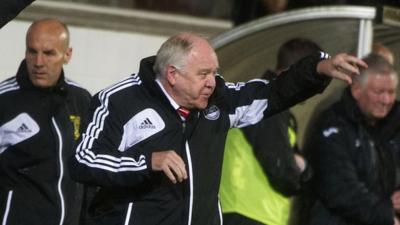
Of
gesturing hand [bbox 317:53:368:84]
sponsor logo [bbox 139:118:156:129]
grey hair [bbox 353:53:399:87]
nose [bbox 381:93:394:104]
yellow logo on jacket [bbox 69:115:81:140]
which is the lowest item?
nose [bbox 381:93:394:104]

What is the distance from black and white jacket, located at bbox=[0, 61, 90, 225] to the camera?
6.71 meters

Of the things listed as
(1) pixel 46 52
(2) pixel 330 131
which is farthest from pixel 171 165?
(2) pixel 330 131

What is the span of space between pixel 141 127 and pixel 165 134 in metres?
0.11

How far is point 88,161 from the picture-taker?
5.62 meters

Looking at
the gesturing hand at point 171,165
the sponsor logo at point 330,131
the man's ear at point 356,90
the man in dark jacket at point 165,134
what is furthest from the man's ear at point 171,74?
the man's ear at point 356,90

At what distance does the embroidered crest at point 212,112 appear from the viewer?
583 centimetres

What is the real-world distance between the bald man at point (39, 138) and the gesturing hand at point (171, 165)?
1.47m

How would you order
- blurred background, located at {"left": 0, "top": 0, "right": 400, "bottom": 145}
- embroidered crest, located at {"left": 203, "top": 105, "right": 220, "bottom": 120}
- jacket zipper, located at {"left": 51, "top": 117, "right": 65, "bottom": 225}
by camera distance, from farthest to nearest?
1. blurred background, located at {"left": 0, "top": 0, "right": 400, "bottom": 145}
2. jacket zipper, located at {"left": 51, "top": 117, "right": 65, "bottom": 225}
3. embroidered crest, located at {"left": 203, "top": 105, "right": 220, "bottom": 120}

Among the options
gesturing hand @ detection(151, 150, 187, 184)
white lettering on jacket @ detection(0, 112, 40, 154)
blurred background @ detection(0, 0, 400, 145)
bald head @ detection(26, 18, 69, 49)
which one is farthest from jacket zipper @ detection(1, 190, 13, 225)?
blurred background @ detection(0, 0, 400, 145)

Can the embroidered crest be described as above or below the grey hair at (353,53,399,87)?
above

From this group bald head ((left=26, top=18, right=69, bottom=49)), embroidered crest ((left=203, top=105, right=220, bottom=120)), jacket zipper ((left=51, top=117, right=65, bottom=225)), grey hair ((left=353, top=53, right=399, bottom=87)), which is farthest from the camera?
grey hair ((left=353, top=53, right=399, bottom=87))

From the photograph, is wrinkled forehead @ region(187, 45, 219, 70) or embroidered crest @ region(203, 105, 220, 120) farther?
embroidered crest @ region(203, 105, 220, 120)

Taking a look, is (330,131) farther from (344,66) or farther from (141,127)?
(141,127)

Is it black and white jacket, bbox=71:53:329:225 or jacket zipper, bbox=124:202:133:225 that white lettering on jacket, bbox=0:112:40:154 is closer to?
black and white jacket, bbox=71:53:329:225
